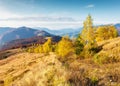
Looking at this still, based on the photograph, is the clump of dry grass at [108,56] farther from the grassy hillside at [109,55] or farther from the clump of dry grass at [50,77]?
the clump of dry grass at [50,77]

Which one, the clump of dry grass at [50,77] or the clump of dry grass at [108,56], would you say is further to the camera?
the clump of dry grass at [108,56]

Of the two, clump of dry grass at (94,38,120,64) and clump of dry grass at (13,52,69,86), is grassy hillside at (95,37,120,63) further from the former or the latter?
clump of dry grass at (13,52,69,86)

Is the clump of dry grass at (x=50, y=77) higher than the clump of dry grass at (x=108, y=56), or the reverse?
the clump of dry grass at (x=50, y=77)

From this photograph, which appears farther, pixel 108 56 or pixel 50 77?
pixel 108 56

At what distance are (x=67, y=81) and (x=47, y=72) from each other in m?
1.65

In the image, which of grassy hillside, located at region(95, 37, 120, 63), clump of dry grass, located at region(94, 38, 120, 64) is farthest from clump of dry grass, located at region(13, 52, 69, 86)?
grassy hillside, located at region(95, 37, 120, 63)

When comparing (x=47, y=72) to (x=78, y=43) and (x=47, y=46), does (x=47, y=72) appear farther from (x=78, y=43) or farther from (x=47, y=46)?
(x=47, y=46)

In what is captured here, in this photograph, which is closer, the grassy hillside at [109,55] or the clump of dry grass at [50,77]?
the clump of dry grass at [50,77]

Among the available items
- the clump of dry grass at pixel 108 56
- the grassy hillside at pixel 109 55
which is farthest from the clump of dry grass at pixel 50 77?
the grassy hillside at pixel 109 55

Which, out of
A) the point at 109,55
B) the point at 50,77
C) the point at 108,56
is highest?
the point at 50,77

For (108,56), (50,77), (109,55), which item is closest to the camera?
(50,77)

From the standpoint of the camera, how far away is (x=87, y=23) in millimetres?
96188

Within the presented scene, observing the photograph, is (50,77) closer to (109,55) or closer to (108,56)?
(108,56)

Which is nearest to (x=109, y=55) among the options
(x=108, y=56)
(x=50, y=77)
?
(x=108, y=56)
